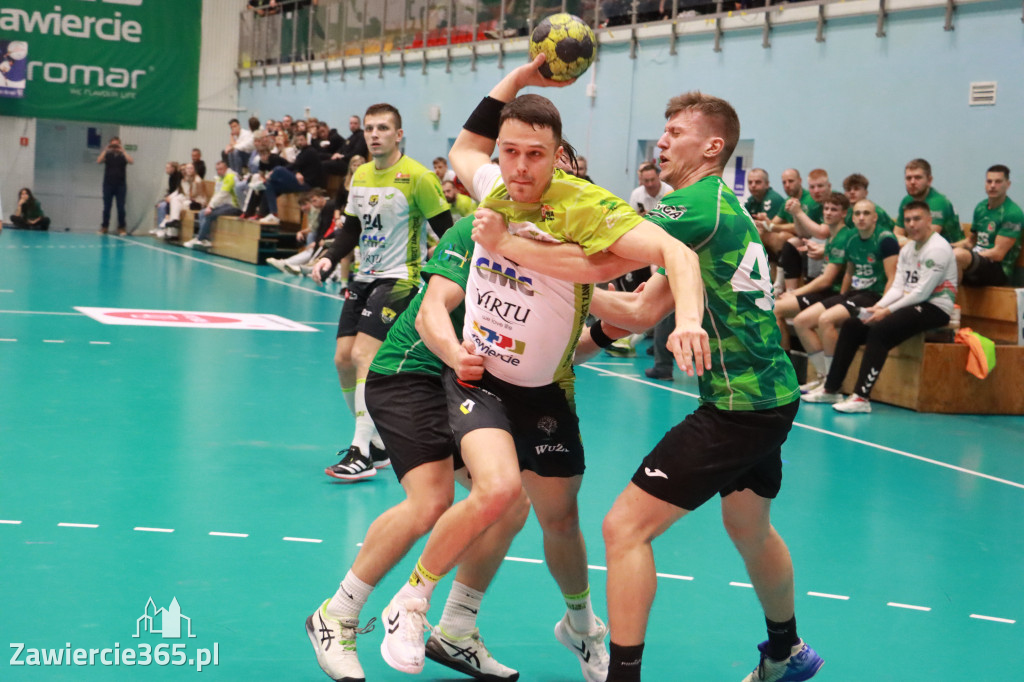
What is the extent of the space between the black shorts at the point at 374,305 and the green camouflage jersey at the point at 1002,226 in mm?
6782

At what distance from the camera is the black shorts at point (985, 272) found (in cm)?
1090

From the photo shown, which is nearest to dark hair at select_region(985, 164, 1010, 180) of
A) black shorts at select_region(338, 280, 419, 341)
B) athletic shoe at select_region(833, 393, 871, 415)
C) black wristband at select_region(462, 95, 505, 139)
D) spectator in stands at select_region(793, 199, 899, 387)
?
spectator in stands at select_region(793, 199, 899, 387)

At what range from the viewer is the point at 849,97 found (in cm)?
1345

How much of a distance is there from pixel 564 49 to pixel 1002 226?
810cm

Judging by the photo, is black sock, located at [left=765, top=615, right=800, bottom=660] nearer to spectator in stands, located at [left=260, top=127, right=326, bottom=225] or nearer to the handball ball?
the handball ball

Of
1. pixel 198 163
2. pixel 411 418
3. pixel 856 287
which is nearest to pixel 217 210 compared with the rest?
pixel 198 163

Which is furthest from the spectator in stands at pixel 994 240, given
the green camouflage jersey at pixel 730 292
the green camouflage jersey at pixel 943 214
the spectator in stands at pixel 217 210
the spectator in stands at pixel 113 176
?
the spectator in stands at pixel 113 176

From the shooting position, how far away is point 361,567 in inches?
144

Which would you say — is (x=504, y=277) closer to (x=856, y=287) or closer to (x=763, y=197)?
(x=856, y=287)

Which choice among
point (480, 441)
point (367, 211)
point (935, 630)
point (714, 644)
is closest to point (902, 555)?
point (935, 630)

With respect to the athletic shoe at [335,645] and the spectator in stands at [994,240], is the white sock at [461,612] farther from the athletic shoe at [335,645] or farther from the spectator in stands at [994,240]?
the spectator in stands at [994,240]

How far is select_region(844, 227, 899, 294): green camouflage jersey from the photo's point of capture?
10.5 metres

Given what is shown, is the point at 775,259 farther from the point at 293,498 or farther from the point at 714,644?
the point at 714,644

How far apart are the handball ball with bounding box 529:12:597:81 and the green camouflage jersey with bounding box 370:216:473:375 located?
2.25 ft
